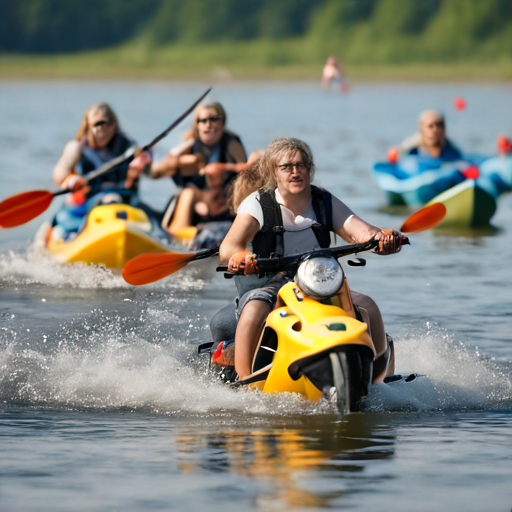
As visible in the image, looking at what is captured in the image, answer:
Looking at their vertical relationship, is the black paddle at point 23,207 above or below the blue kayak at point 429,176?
below

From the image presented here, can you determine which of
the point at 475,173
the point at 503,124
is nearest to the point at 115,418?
the point at 475,173

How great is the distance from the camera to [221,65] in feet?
334

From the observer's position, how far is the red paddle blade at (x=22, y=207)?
835 centimetres

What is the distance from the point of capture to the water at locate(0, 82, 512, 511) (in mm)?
4242

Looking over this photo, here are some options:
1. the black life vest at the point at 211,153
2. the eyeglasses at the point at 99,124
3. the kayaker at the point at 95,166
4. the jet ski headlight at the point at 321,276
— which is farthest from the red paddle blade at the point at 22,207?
the jet ski headlight at the point at 321,276

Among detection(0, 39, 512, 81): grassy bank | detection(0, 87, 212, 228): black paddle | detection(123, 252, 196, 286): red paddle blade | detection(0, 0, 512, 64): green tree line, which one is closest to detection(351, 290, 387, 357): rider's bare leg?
detection(123, 252, 196, 286): red paddle blade

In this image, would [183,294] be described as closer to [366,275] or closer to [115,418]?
[366,275]

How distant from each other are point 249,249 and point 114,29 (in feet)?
395

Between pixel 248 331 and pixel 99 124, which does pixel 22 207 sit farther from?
pixel 248 331

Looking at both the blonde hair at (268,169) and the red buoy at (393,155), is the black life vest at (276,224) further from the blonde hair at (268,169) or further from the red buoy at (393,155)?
the red buoy at (393,155)

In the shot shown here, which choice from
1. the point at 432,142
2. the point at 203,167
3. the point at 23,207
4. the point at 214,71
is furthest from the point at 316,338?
the point at 214,71

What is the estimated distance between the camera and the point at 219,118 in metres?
A: 9.98

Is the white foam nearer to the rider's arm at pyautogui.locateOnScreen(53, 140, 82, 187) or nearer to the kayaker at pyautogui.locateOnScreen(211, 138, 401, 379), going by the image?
the kayaker at pyautogui.locateOnScreen(211, 138, 401, 379)

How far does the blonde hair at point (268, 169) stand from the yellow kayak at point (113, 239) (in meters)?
3.77
